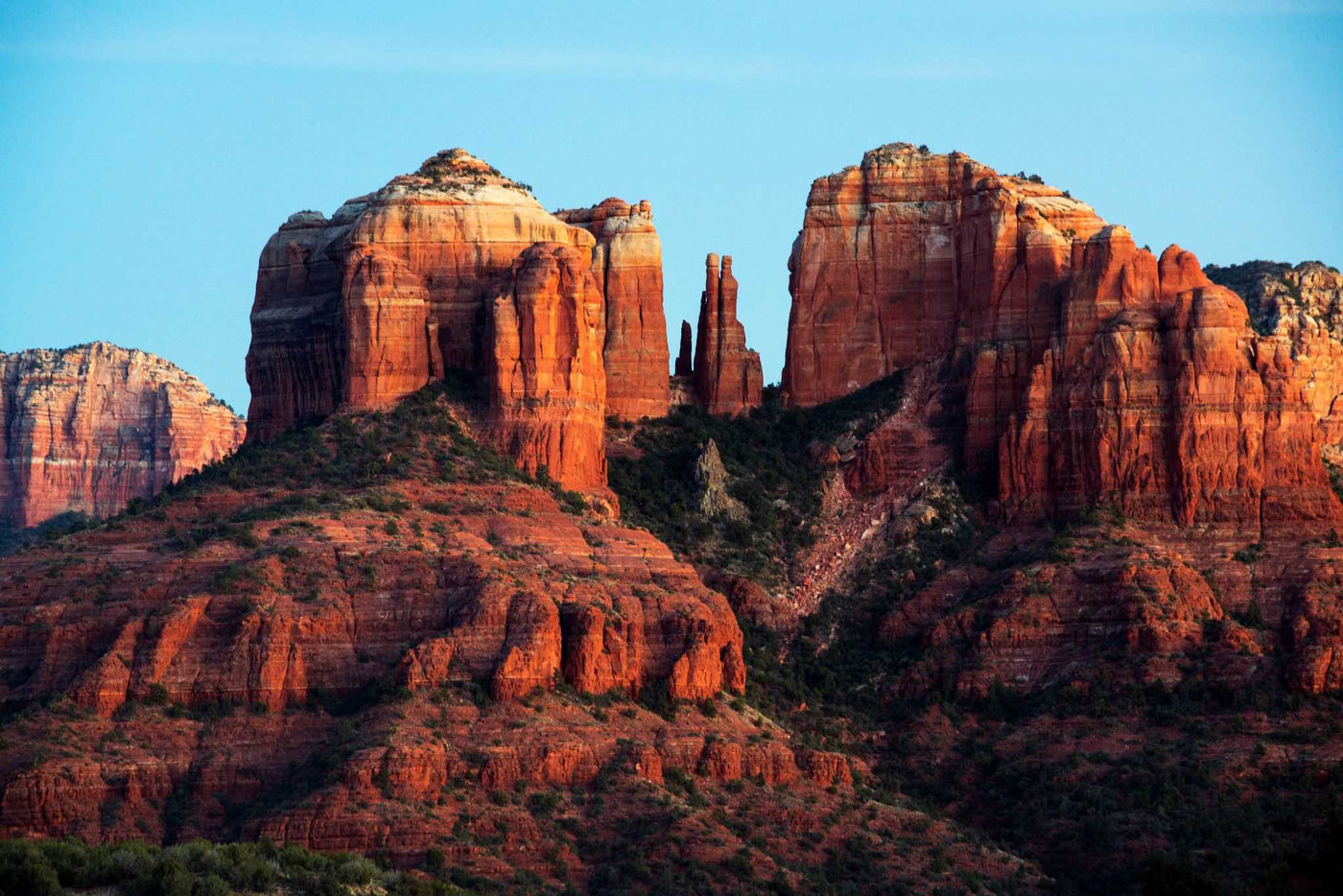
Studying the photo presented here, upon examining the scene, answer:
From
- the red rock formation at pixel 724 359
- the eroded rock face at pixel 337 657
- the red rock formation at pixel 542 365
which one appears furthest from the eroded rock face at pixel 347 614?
the red rock formation at pixel 724 359

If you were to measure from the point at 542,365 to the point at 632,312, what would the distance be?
12058 millimetres

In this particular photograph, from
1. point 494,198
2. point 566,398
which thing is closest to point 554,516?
point 566,398

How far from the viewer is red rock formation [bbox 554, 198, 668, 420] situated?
163 m

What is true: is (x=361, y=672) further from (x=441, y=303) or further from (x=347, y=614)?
(x=441, y=303)

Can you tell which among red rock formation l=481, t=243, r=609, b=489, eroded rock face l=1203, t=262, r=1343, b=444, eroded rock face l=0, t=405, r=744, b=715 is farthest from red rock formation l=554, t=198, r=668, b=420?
eroded rock face l=1203, t=262, r=1343, b=444

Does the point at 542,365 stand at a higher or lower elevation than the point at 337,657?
higher

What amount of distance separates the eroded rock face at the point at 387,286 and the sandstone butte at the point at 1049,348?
559 inches

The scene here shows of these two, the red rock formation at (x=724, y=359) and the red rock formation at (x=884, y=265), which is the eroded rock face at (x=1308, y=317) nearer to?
A: the red rock formation at (x=884, y=265)

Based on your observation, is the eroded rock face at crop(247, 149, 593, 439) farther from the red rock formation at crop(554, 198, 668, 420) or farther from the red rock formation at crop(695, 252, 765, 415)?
the red rock formation at crop(695, 252, 765, 415)

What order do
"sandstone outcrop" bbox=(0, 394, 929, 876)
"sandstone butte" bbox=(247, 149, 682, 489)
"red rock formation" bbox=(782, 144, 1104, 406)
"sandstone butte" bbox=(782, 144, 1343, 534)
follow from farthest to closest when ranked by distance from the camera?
"red rock formation" bbox=(782, 144, 1104, 406) < "sandstone butte" bbox=(247, 149, 682, 489) < "sandstone butte" bbox=(782, 144, 1343, 534) < "sandstone outcrop" bbox=(0, 394, 929, 876)

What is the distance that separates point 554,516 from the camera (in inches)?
5753

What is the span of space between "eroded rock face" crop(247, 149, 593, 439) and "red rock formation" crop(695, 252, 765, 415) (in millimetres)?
7413

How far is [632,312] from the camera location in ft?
536

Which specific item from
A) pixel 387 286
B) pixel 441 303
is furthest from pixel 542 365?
pixel 387 286
